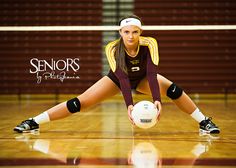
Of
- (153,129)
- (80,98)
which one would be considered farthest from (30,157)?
(153,129)

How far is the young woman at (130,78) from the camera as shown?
181 inches

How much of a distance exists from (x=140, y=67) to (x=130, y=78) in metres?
0.17

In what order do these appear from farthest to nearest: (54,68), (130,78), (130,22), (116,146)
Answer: (54,68)
(130,78)
(130,22)
(116,146)

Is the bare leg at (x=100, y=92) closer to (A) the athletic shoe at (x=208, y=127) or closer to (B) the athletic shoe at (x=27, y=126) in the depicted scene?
(B) the athletic shoe at (x=27, y=126)

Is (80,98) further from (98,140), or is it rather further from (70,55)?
(70,55)

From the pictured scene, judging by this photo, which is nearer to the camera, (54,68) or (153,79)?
(153,79)

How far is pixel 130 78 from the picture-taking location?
4895 mm

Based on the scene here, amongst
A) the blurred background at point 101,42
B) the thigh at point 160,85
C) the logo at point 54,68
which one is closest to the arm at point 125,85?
the thigh at point 160,85

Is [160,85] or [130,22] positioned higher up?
[130,22]

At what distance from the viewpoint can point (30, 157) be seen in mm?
3486

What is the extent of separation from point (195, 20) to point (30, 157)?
34.6 feet

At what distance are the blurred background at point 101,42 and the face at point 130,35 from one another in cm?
842

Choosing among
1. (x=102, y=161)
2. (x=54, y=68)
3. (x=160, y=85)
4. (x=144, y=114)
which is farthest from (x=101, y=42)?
(x=102, y=161)

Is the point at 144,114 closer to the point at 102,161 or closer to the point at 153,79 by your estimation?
the point at 153,79
